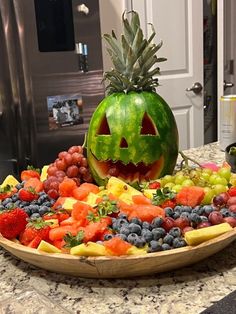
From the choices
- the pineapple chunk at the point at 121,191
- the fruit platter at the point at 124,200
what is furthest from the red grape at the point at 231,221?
the pineapple chunk at the point at 121,191

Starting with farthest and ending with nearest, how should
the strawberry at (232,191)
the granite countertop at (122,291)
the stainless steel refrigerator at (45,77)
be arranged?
the stainless steel refrigerator at (45,77) < the strawberry at (232,191) < the granite countertop at (122,291)

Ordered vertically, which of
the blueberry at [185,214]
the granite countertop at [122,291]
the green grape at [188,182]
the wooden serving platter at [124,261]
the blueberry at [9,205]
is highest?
the blueberry at [9,205]

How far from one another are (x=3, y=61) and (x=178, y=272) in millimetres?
1478

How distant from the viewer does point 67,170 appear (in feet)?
3.36

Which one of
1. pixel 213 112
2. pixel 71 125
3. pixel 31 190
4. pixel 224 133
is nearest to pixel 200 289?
pixel 31 190

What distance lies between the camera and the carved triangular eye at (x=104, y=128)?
3.44 ft

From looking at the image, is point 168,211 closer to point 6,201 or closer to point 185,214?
point 185,214

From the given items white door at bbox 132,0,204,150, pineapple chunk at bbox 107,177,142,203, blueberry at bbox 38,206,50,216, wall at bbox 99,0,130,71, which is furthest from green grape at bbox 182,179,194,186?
white door at bbox 132,0,204,150

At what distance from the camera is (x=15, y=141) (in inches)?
76.6

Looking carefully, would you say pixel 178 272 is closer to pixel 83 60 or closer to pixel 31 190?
pixel 31 190

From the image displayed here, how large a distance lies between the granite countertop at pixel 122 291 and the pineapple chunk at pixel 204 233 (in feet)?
0.22

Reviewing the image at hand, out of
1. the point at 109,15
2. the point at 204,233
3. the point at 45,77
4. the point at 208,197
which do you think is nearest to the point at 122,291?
the point at 204,233

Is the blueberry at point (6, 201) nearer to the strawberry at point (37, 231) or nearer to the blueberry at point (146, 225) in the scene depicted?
the strawberry at point (37, 231)

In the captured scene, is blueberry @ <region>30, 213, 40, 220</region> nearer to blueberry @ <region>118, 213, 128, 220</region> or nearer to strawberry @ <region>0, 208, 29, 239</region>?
strawberry @ <region>0, 208, 29, 239</region>
